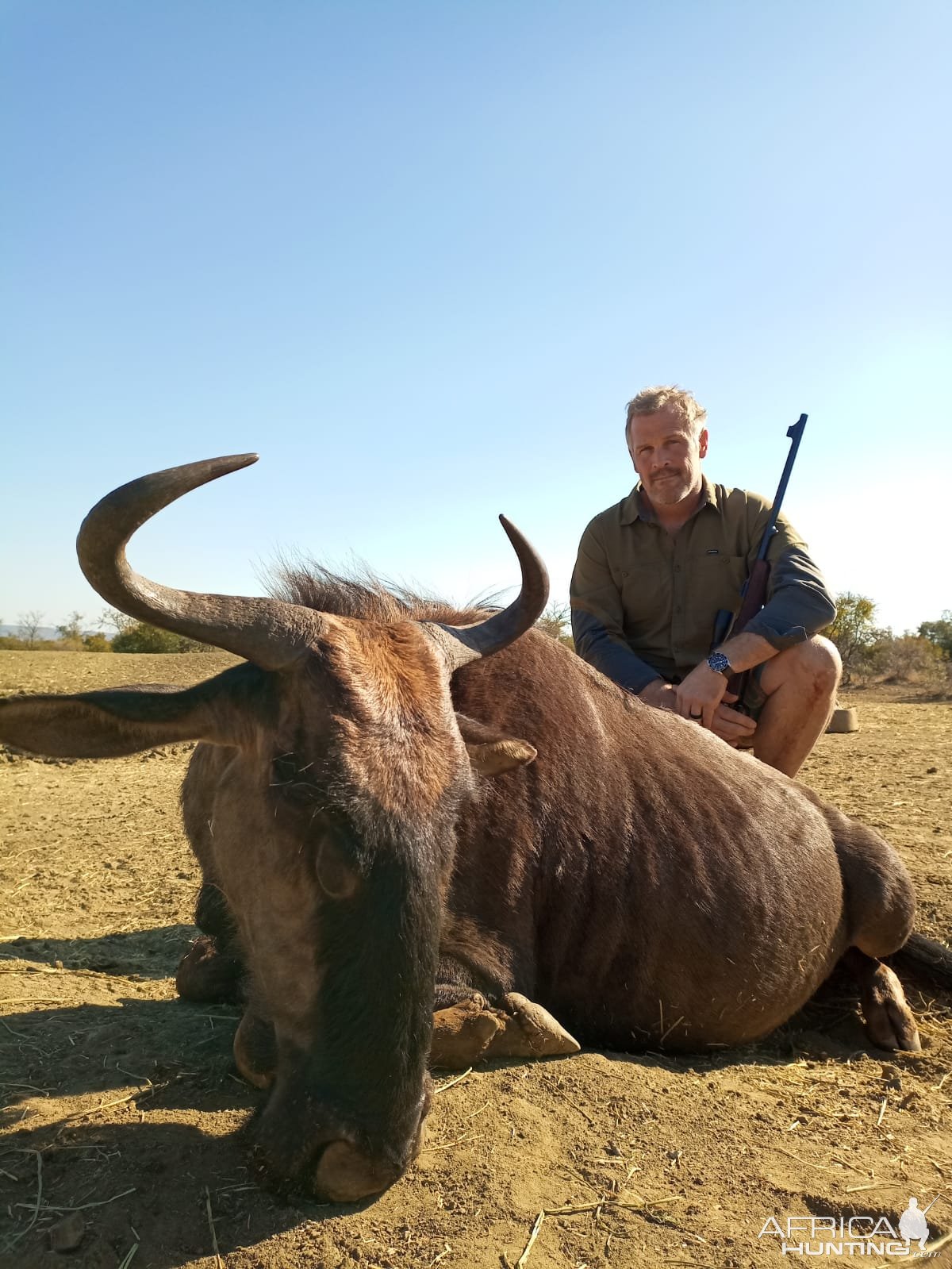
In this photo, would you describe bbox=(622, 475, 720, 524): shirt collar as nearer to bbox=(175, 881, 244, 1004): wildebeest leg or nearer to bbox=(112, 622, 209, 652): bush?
bbox=(175, 881, 244, 1004): wildebeest leg

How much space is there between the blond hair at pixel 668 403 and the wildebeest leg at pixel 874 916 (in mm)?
2706

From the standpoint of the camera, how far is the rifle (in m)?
5.67

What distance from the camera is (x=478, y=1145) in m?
2.65

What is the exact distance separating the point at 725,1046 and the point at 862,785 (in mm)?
5491

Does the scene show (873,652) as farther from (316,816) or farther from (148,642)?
(316,816)

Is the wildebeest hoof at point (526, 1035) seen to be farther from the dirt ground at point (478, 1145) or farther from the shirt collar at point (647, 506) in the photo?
the shirt collar at point (647, 506)

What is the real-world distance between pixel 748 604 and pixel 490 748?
3024mm

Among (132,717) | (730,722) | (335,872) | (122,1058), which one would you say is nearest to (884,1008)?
(730,722)

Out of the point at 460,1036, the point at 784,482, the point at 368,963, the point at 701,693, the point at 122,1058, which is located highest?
the point at 784,482

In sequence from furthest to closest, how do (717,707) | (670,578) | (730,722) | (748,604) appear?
(670,578) → (748,604) → (730,722) → (717,707)

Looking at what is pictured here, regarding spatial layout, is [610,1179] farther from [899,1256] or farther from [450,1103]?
[899,1256]

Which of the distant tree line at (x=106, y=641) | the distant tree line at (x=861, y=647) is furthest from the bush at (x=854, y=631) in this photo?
the distant tree line at (x=106, y=641)

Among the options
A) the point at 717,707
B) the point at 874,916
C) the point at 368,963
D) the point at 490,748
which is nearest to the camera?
the point at 368,963

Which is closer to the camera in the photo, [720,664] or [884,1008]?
[884,1008]
